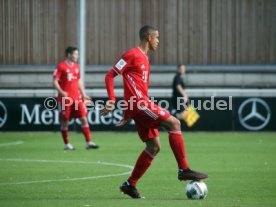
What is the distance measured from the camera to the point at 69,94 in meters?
20.3

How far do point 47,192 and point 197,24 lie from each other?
2091 cm

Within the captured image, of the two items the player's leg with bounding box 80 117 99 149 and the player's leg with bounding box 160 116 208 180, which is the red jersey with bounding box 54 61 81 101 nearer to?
the player's leg with bounding box 80 117 99 149

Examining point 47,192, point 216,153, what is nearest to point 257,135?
point 216,153

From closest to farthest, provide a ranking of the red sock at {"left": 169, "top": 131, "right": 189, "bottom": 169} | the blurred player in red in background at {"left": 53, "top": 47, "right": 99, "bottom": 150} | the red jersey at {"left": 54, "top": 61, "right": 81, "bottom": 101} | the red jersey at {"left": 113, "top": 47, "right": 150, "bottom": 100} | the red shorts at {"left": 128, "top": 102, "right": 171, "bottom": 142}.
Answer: the red sock at {"left": 169, "top": 131, "right": 189, "bottom": 169}
the red shorts at {"left": 128, "top": 102, "right": 171, "bottom": 142}
the red jersey at {"left": 113, "top": 47, "right": 150, "bottom": 100}
the blurred player in red in background at {"left": 53, "top": 47, "right": 99, "bottom": 150}
the red jersey at {"left": 54, "top": 61, "right": 81, "bottom": 101}

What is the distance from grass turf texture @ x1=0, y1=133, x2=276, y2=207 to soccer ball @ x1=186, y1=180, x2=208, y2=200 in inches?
3.9

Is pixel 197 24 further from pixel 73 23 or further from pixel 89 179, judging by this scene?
pixel 89 179

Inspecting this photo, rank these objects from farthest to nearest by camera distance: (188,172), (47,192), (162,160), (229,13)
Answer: (229,13), (162,160), (47,192), (188,172)

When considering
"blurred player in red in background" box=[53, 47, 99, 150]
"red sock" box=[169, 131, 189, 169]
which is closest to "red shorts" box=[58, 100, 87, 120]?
"blurred player in red in background" box=[53, 47, 99, 150]

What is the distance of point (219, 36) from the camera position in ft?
105

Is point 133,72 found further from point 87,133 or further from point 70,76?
point 70,76

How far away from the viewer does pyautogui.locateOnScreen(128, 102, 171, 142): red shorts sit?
10.9m

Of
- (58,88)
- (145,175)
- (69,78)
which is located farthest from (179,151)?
(69,78)

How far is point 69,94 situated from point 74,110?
0.39m

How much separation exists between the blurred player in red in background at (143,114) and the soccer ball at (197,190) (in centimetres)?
20
